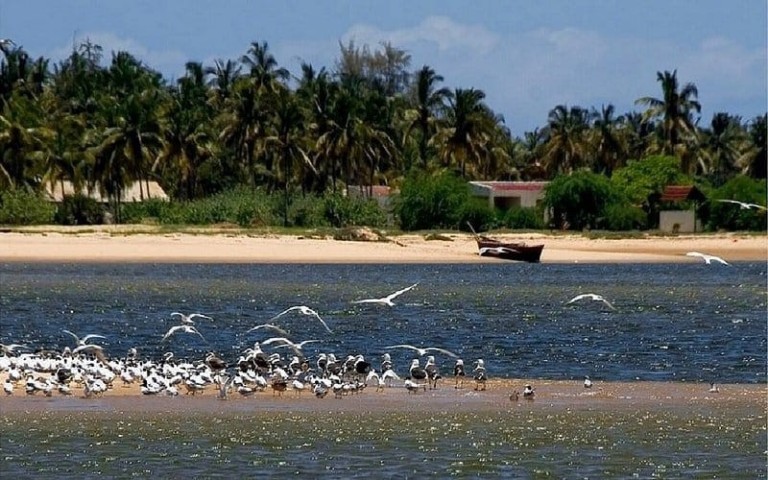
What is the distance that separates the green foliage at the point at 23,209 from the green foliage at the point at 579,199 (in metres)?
25.7

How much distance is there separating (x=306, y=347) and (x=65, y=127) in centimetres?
5982

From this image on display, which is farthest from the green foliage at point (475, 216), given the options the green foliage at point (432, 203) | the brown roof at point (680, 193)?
the brown roof at point (680, 193)

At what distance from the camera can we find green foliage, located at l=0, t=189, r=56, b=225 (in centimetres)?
7688

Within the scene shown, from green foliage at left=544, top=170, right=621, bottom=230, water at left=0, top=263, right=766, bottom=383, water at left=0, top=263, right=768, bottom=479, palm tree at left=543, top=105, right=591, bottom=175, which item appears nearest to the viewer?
water at left=0, top=263, right=768, bottom=479

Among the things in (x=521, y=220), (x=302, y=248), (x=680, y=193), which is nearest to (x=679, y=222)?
(x=680, y=193)

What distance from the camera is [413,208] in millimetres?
81688

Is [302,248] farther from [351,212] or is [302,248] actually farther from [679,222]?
[679,222]

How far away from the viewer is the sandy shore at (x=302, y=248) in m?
64.8

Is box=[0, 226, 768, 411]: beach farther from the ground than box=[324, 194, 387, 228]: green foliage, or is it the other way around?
box=[324, 194, 387, 228]: green foliage

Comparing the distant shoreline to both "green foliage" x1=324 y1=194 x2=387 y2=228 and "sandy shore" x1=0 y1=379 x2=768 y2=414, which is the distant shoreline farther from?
"sandy shore" x1=0 y1=379 x2=768 y2=414

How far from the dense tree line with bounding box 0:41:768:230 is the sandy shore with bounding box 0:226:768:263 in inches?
349

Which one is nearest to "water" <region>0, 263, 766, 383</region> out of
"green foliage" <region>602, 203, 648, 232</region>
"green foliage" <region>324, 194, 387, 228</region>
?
"green foliage" <region>324, 194, 387, 228</region>

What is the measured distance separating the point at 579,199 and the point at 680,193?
18.5ft

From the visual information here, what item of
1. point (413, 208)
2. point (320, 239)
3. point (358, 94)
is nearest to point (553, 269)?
point (320, 239)
